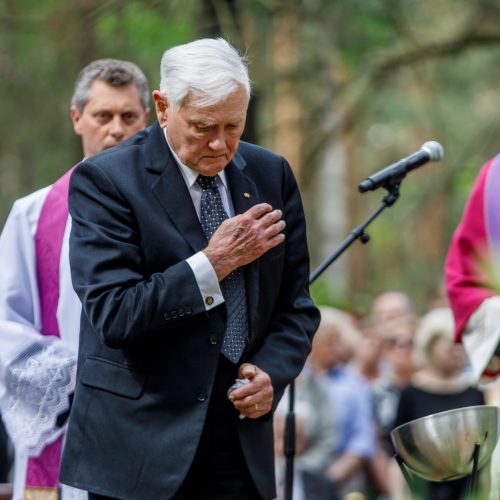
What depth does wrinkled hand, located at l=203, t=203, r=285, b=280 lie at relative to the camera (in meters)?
3.75

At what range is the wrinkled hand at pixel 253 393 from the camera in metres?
3.82

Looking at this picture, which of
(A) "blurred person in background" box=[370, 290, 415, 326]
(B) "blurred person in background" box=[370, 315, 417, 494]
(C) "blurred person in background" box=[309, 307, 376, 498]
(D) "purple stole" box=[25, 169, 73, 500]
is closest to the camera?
(D) "purple stole" box=[25, 169, 73, 500]

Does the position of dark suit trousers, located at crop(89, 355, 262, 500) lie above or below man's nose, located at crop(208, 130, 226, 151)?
below

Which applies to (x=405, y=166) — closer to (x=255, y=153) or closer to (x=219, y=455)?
(x=255, y=153)

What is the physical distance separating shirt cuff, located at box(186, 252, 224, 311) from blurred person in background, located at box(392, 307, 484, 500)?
4.42 meters

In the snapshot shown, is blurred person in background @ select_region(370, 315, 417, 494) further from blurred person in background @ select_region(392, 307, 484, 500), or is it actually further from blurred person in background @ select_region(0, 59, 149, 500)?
blurred person in background @ select_region(0, 59, 149, 500)

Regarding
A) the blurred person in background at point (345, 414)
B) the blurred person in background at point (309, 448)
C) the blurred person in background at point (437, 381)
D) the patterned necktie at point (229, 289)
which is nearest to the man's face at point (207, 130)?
the patterned necktie at point (229, 289)

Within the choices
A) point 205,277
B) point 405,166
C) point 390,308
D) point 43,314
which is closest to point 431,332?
point 390,308

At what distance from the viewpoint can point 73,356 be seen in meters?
4.49

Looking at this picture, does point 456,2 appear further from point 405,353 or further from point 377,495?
point 377,495

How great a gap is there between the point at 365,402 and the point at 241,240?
534 cm

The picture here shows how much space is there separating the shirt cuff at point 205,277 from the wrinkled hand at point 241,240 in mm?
17

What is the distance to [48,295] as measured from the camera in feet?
15.4

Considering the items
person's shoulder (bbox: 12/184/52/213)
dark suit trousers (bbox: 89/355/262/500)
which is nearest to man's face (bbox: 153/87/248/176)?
dark suit trousers (bbox: 89/355/262/500)
